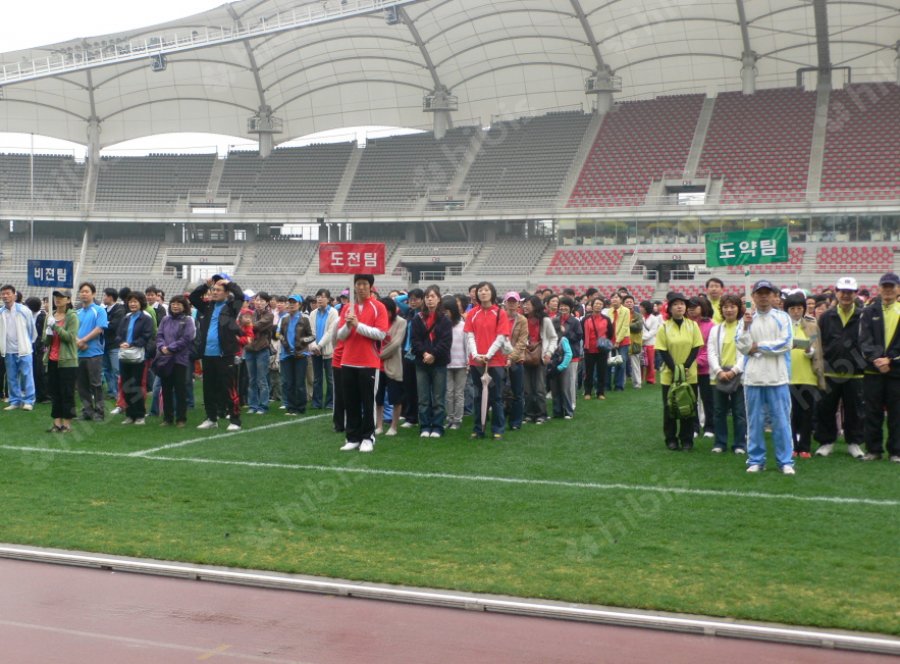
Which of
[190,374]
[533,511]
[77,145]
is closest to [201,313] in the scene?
[190,374]

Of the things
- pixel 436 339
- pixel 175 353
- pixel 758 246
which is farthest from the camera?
pixel 175 353

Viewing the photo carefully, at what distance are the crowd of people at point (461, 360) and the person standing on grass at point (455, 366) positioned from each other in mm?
25

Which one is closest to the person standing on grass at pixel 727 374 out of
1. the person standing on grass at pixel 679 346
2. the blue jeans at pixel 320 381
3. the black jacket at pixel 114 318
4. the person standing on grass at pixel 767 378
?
the person standing on grass at pixel 679 346

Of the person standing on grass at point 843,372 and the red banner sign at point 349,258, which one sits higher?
the red banner sign at point 349,258

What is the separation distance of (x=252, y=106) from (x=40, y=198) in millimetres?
12092

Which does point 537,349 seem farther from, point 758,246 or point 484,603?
point 484,603

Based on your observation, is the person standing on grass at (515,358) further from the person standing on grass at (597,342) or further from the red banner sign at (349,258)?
the person standing on grass at (597,342)

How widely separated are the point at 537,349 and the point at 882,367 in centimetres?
445

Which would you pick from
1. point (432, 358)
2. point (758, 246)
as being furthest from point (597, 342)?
point (432, 358)

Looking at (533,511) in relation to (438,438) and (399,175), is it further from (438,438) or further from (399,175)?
(399,175)

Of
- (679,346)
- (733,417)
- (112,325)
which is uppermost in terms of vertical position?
(112,325)

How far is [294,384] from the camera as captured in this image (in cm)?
1431

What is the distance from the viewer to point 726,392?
10172 mm

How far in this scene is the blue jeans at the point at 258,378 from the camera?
14.3 metres
